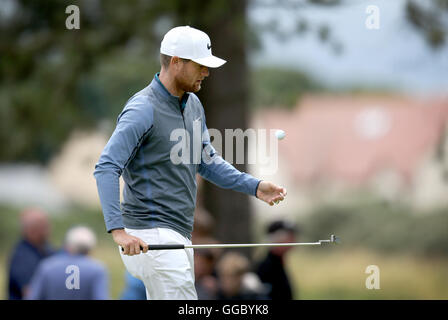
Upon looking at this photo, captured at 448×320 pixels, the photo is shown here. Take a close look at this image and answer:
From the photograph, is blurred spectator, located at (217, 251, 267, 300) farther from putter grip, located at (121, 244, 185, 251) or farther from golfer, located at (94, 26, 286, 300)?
putter grip, located at (121, 244, 185, 251)

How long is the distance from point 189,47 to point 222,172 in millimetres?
784

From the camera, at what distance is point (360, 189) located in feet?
53.0

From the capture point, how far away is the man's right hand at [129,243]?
4.42m

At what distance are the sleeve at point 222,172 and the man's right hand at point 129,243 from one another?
80cm

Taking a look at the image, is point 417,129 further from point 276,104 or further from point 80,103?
point 80,103

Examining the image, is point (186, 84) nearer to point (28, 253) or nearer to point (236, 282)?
point (236, 282)

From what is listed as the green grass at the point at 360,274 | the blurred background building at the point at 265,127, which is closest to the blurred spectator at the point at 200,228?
the blurred background building at the point at 265,127

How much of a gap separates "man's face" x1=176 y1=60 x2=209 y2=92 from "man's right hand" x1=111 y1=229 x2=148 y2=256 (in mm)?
882

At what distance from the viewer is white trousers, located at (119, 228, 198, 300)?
15.5 ft

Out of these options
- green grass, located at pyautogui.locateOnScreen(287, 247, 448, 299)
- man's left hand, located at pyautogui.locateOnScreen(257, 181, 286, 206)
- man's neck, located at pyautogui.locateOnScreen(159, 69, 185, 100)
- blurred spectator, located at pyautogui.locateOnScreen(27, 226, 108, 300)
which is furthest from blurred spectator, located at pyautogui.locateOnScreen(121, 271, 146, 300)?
green grass, located at pyautogui.locateOnScreen(287, 247, 448, 299)

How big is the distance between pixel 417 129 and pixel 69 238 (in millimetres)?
8298

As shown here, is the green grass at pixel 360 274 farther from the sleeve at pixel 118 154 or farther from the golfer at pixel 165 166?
the sleeve at pixel 118 154

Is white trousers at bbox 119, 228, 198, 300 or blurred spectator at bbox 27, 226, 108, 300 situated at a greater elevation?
white trousers at bbox 119, 228, 198, 300

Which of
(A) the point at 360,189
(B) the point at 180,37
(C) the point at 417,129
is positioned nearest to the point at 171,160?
(B) the point at 180,37
